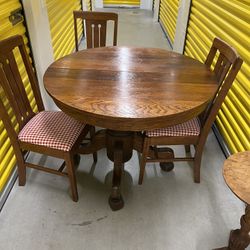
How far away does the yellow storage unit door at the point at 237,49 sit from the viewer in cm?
170

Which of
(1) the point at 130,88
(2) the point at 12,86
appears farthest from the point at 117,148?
(2) the point at 12,86

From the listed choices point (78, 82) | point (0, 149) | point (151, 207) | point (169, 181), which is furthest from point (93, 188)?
point (78, 82)

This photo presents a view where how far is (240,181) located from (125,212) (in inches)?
32.8

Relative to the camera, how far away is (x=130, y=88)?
4.24 ft

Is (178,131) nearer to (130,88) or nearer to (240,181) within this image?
(130,88)

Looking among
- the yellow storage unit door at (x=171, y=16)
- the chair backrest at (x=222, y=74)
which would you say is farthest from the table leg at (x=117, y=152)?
the yellow storage unit door at (x=171, y=16)

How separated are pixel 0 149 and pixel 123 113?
0.99 metres

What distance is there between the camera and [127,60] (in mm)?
1646

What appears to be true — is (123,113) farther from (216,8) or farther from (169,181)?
(216,8)

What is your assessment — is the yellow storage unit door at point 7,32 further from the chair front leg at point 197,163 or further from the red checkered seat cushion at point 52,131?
the chair front leg at point 197,163

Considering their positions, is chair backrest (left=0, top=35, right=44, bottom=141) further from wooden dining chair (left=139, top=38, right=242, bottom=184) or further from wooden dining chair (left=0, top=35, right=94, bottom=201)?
wooden dining chair (left=139, top=38, right=242, bottom=184)

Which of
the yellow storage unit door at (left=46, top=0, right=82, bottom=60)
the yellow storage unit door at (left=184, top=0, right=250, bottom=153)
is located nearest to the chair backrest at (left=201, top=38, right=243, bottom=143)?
the yellow storage unit door at (left=184, top=0, right=250, bottom=153)

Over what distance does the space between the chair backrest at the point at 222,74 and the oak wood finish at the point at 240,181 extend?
A: 0.40 metres

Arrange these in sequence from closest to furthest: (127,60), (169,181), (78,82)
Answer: (78,82), (127,60), (169,181)
